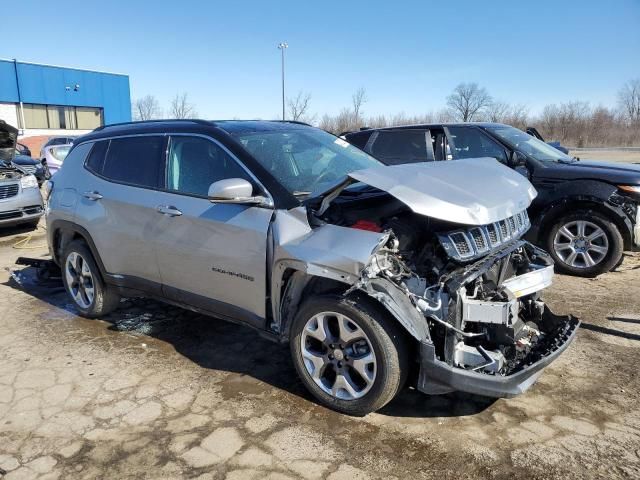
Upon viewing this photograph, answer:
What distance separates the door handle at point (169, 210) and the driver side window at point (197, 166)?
0.51ft

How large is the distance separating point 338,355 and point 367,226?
83 centimetres

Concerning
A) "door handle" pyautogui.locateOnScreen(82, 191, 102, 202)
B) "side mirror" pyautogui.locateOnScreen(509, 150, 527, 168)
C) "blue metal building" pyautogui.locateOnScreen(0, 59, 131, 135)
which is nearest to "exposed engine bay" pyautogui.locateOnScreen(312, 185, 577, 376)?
"door handle" pyautogui.locateOnScreen(82, 191, 102, 202)

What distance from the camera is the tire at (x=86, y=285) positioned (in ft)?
16.3

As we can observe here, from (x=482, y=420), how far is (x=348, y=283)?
4.02 feet

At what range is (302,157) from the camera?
406 cm

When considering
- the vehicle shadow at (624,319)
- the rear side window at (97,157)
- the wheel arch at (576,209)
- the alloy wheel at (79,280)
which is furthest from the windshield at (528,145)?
the alloy wheel at (79,280)

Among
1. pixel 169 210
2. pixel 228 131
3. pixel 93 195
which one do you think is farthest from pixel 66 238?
pixel 228 131

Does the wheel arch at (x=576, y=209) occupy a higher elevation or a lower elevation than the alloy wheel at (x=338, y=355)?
higher

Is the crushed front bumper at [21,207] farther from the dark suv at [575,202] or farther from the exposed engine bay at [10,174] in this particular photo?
the dark suv at [575,202]

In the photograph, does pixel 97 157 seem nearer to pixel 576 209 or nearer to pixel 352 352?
pixel 352 352

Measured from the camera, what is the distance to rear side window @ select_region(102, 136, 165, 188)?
430cm

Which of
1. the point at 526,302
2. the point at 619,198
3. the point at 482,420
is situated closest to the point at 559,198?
the point at 619,198

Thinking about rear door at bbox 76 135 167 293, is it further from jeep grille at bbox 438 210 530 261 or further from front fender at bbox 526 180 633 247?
front fender at bbox 526 180 633 247

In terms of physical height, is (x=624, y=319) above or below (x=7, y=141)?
below
